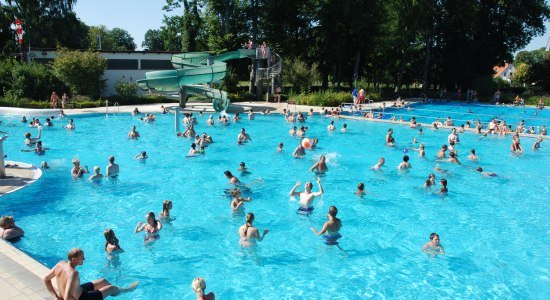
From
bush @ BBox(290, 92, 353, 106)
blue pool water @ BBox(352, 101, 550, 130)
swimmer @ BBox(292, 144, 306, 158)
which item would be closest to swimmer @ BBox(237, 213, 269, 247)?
swimmer @ BBox(292, 144, 306, 158)

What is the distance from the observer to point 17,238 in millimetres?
9734

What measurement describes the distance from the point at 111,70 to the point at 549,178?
32.0 m

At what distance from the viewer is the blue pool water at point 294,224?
8617 millimetres

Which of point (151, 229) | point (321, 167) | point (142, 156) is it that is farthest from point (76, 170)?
point (321, 167)

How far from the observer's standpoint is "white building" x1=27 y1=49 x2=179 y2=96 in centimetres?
3503

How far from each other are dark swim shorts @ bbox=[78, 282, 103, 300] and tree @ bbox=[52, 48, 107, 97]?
28680 millimetres

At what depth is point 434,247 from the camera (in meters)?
9.59

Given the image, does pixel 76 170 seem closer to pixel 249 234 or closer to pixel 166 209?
pixel 166 209

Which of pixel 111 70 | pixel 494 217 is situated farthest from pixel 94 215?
pixel 111 70

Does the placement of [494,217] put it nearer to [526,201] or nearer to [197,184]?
[526,201]

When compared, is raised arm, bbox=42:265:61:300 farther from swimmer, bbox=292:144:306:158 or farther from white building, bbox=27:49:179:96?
white building, bbox=27:49:179:96

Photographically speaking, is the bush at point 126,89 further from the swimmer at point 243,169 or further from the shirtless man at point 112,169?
the swimmer at point 243,169

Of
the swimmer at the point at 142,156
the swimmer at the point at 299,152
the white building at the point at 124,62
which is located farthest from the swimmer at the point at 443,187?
the white building at the point at 124,62

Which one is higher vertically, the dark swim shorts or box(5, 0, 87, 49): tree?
box(5, 0, 87, 49): tree
